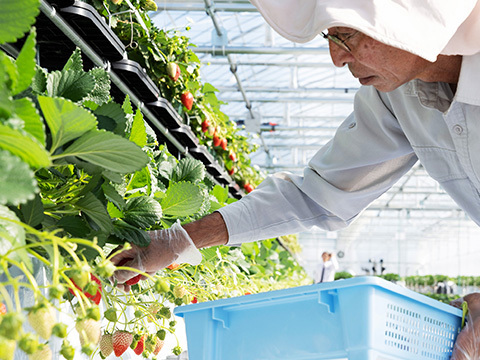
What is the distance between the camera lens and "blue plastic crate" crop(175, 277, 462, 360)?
3.73 ft

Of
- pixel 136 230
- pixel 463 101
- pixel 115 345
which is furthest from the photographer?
pixel 463 101

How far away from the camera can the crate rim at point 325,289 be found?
1.13 metres

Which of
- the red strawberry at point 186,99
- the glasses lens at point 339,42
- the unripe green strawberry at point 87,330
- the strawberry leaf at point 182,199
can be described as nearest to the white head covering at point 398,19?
the glasses lens at point 339,42

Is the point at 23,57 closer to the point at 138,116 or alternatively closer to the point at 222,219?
the point at 138,116

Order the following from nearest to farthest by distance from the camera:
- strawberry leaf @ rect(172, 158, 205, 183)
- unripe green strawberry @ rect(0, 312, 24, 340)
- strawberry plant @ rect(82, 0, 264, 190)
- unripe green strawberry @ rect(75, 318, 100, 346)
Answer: unripe green strawberry @ rect(0, 312, 24, 340)
unripe green strawberry @ rect(75, 318, 100, 346)
strawberry leaf @ rect(172, 158, 205, 183)
strawberry plant @ rect(82, 0, 264, 190)

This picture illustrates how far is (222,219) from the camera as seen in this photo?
5.77ft

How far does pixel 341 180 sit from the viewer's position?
1.92 meters

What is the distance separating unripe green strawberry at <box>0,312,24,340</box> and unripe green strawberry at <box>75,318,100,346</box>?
10 cm

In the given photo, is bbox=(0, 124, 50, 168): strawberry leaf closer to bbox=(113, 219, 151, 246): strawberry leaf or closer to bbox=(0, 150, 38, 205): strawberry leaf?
bbox=(0, 150, 38, 205): strawberry leaf

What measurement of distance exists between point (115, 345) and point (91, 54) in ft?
3.40

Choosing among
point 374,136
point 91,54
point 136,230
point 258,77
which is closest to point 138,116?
point 136,230

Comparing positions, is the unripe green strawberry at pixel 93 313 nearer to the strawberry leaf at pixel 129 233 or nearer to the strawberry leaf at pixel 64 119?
the strawberry leaf at pixel 64 119

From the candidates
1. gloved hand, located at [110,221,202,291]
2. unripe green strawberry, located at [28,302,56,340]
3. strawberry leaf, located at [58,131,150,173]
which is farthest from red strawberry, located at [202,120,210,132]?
unripe green strawberry, located at [28,302,56,340]

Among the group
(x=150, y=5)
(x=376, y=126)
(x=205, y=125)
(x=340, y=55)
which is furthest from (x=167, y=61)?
(x=340, y=55)
